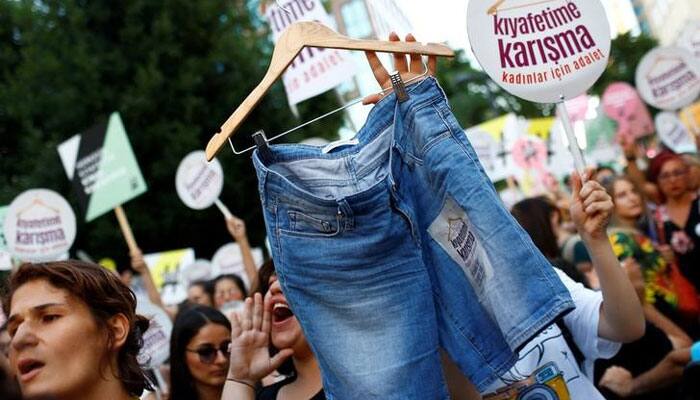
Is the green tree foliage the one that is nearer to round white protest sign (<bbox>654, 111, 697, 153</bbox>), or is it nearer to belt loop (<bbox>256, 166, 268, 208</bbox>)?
round white protest sign (<bbox>654, 111, 697, 153</bbox>)

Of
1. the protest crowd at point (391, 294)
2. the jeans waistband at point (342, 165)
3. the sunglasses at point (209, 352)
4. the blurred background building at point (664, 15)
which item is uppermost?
the jeans waistband at point (342, 165)

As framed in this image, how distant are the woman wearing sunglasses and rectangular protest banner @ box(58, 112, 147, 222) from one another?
9.65ft

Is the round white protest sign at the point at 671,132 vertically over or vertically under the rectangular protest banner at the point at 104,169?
under

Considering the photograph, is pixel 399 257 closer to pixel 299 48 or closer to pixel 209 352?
pixel 299 48

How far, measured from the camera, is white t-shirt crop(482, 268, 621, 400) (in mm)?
2770

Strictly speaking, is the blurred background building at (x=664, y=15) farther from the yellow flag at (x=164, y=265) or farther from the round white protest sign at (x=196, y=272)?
the round white protest sign at (x=196, y=272)

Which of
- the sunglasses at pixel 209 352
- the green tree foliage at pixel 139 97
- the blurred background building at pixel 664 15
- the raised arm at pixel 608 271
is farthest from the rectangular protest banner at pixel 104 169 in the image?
the blurred background building at pixel 664 15

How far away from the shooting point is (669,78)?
332 inches

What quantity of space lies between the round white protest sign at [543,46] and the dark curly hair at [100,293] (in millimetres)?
1343

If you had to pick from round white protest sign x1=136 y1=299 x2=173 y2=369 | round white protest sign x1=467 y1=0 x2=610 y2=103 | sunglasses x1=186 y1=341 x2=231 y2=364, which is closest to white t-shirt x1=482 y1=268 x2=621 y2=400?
round white protest sign x1=467 y1=0 x2=610 y2=103

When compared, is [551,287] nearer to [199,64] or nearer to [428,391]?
[428,391]

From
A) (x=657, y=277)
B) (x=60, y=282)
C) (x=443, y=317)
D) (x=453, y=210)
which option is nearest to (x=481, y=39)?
(x=453, y=210)

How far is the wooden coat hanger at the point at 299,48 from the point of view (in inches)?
95.7

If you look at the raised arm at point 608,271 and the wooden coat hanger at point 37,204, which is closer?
the raised arm at point 608,271
